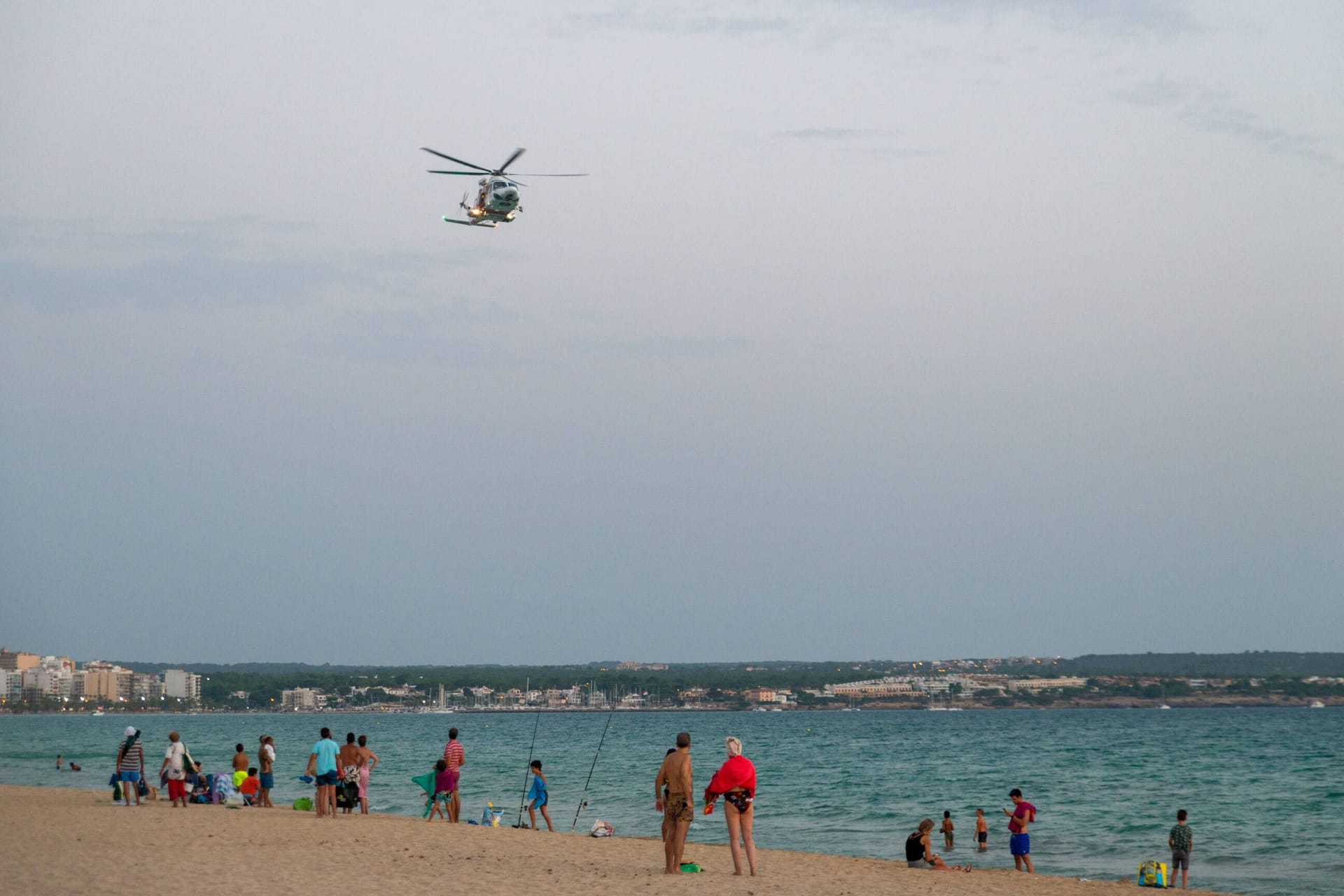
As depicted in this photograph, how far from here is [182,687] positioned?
195250mm

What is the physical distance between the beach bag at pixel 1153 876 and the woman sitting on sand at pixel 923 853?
2.56m

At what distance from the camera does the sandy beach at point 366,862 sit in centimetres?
1423

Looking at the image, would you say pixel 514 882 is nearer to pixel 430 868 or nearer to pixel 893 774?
pixel 430 868

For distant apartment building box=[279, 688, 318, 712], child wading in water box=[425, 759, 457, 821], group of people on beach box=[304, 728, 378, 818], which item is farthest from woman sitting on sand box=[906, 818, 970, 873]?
distant apartment building box=[279, 688, 318, 712]

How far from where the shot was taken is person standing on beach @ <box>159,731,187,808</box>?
880 inches

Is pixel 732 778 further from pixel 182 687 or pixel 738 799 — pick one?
pixel 182 687

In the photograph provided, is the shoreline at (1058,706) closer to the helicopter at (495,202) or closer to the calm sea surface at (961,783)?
the calm sea surface at (961,783)

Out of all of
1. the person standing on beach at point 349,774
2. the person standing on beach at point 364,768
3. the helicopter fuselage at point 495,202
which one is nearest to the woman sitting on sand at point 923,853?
the person standing on beach at point 364,768

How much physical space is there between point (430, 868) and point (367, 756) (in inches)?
289

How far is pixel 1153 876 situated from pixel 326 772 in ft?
42.5

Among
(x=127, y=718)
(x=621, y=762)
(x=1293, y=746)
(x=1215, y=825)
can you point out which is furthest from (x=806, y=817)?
(x=127, y=718)

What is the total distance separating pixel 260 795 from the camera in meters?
24.5

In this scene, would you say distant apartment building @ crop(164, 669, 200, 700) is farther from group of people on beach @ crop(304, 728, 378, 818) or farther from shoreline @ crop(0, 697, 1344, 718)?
group of people on beach @ crop(304, 728, 378, 818)

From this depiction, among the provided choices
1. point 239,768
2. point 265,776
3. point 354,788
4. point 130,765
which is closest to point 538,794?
point 354,788
